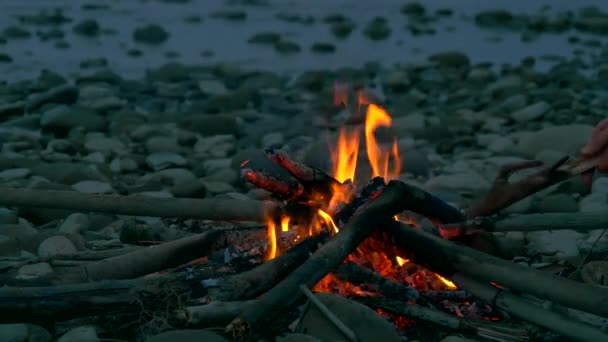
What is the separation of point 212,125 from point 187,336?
261 inches

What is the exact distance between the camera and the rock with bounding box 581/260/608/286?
15.1 ft

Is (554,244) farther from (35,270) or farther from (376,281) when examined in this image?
(35,270)

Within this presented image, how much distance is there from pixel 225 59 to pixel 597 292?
13.0 metres

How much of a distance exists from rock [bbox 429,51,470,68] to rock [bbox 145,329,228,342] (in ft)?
40.0

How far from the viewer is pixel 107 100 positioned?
11805 millimetres

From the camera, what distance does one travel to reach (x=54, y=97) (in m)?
11.7

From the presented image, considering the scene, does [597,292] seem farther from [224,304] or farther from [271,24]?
[271,24]

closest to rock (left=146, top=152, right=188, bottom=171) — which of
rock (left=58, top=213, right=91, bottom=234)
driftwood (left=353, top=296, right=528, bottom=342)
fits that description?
rock (left=58, top=213, right=91, bottom=234)

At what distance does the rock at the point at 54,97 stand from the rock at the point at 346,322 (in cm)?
824

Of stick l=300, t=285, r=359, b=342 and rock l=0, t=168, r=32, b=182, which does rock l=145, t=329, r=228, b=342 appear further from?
rock l=0, t=168, r=32, b=182

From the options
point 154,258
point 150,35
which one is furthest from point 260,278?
point 150,35

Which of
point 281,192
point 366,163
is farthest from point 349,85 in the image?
point 281,192

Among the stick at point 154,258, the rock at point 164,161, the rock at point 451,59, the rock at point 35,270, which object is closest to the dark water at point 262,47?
the rock at point 451,59

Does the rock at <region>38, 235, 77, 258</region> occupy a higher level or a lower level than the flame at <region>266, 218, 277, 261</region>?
lower
